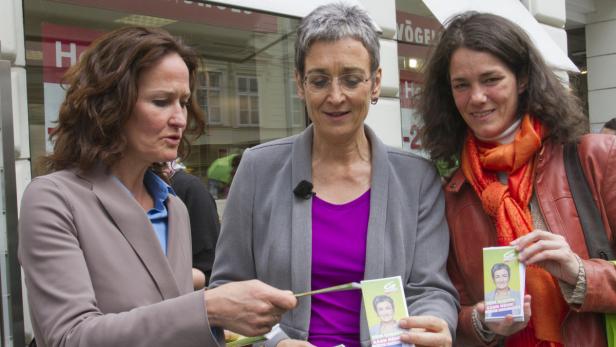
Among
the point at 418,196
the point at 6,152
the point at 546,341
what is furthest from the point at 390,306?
the point at 6,152

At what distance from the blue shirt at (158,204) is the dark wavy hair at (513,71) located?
1030 mm

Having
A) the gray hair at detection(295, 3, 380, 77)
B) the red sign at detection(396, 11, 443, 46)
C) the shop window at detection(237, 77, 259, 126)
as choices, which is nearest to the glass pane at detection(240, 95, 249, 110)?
the shop window at detection(237, 77, 259, 126)

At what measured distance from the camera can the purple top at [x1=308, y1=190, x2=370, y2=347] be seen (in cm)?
214

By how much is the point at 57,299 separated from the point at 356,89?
1127 millimetres

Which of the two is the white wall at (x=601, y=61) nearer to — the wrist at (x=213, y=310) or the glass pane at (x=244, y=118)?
the glass pane at (x=244, y=118)

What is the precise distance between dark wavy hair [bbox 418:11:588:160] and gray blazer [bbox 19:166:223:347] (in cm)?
121

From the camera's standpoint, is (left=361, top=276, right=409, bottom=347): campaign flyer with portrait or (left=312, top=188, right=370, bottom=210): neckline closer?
(left=361, top=276, right=409, bottom=347): campaign flyer with portrait

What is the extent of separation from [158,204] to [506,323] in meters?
1.14

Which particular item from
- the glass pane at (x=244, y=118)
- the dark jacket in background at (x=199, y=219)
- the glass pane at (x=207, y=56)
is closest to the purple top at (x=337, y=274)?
the dark jacket in background at (x=199, y=219)

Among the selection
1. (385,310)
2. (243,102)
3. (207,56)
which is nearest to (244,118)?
(243,102)

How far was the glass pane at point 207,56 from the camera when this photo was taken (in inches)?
182

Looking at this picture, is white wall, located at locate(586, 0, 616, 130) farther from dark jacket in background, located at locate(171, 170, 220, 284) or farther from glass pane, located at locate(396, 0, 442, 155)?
dark jacket in background, located at locate(171, 170, 220, 284)

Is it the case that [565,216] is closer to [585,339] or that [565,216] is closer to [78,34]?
[585,339]

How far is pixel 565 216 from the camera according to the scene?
86.4 inches
